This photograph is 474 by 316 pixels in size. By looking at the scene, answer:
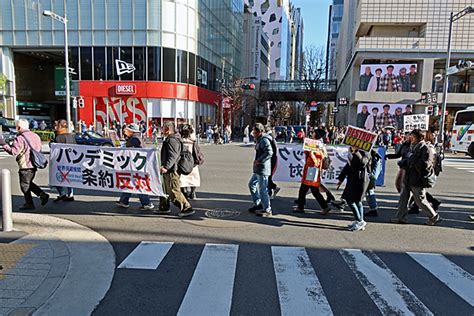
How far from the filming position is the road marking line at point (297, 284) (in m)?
3.29

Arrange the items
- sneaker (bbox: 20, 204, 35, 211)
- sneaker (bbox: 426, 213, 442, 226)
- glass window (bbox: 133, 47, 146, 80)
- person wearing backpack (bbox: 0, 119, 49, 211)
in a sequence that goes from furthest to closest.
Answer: glass window (bbox: 133, 47, 146, 80) < sneaker (bbox: 20, 204, 35, 211) < person wearing backpack (bbox: 0, 119, 49, 211) < sneaker (bbox: 426, 213, 442, 226)

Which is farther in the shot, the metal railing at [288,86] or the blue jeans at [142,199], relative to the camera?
the metal railing at [288,86]

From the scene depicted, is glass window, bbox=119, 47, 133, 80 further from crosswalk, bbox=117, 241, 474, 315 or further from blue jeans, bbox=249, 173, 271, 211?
crosswalk, bbox=117, 241, 474, 315

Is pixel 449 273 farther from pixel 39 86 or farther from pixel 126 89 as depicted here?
pixel 39 86

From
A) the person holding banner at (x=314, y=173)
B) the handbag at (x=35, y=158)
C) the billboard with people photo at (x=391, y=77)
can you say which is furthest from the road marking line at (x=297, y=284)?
the billboard with people photo at (x=391, y=77)

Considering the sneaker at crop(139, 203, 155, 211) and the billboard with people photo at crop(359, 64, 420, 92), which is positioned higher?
the billboard with people photo at crop(359, 64, 420, 92)

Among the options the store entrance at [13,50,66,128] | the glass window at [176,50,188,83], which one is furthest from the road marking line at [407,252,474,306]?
the store entrance at [13,50,66,128]

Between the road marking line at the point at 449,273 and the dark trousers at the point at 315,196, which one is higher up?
the dark trousers at the point at 315,196

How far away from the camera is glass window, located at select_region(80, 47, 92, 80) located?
104 ft

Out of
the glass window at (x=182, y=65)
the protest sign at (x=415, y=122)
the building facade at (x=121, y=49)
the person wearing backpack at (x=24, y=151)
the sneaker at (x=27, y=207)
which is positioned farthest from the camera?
the glass window at (x=182, y=65)

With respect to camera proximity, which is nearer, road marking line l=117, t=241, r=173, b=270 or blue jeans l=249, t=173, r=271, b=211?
road marking line l=117, t=241, r=173, b=270

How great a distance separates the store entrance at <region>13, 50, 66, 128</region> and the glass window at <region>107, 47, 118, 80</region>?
10.6 metres

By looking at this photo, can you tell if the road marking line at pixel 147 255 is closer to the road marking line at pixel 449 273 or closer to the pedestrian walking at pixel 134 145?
the pedestrian walking at pixel 134 145

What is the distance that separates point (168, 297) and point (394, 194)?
7345 millimetres
